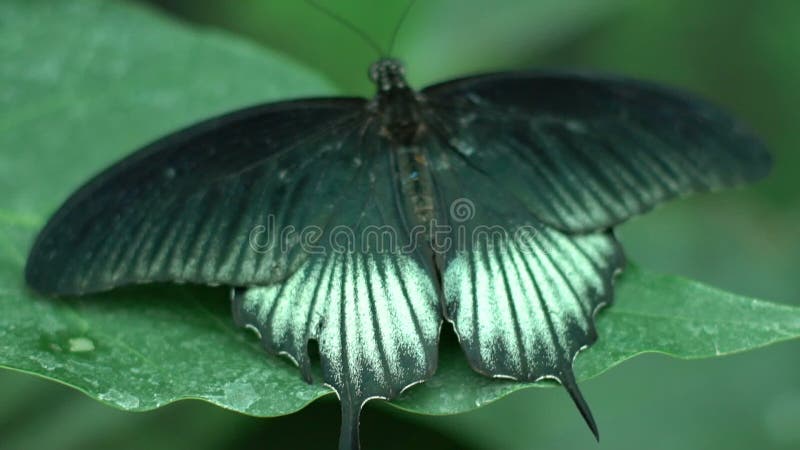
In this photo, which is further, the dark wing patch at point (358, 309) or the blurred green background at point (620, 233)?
the blurred green background at point (620, 233)

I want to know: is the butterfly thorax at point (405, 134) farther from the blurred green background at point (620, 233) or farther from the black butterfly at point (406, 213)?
the blurred green background at point (620, 233)

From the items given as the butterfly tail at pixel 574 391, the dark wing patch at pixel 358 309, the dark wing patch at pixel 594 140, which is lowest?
the butterfly tail at pixel 574 391

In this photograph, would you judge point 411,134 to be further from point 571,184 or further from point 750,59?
point 750,59

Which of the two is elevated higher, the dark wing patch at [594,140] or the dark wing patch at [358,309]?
the dark wing patch at [594,140]

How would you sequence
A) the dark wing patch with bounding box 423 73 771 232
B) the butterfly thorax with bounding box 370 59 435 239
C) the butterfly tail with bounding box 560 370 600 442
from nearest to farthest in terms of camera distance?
the butterfly tail with bounding box 560 370 600 442, the butterfly thorax with bounding box 370 59 435 239, the dark wing patch with bounding box 423 73 771 232

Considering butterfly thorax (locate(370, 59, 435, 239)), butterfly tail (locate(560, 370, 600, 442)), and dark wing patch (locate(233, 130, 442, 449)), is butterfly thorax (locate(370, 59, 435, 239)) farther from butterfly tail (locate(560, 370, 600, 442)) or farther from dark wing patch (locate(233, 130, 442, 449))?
butterfly tail (locate(560, 370, 600, 442))

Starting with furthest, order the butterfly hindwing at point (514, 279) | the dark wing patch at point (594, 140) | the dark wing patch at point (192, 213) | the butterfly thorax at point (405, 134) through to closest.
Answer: the dark wing patch at point (594, 140), the butterfly thorax at point (405, 134), the dark wing patch at point (192, 213), the butterfly hindwing at point (514, 279)
